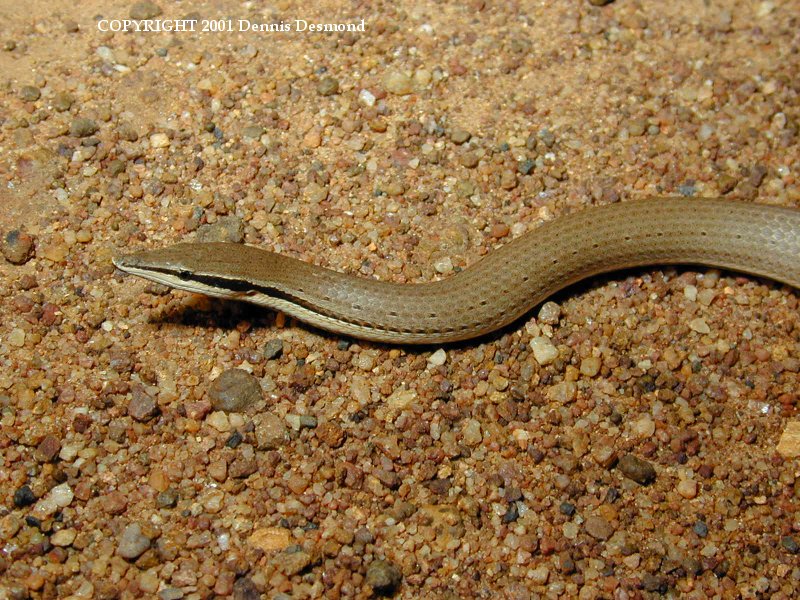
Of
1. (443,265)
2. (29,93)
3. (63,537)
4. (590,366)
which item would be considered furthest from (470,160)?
(63,537)

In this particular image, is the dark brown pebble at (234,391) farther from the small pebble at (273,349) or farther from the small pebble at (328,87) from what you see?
the small pebble at (328,87)

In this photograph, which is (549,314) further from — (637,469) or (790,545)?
(790,545)

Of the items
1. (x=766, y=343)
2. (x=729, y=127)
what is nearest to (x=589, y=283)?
(x=766, y=343)

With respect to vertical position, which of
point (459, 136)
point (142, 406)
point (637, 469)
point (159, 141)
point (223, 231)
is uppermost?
point (459, 136)

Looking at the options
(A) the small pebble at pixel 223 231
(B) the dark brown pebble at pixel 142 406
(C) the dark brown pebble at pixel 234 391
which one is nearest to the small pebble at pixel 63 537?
(B) the dark brown pebble at pixel 142 406

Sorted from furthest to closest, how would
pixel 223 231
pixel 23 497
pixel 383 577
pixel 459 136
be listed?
pixel 459 136, pixel 223 231, pixel 23 497, pixel 383 577

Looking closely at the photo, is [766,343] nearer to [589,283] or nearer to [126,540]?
[589,283]

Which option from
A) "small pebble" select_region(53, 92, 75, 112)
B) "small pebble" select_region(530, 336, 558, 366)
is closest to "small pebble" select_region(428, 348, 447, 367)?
"small pebble" select_region(530, 336, 558, 366)

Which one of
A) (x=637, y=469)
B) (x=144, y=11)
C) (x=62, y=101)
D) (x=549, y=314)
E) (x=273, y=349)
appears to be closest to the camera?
(x=637, y=469)
